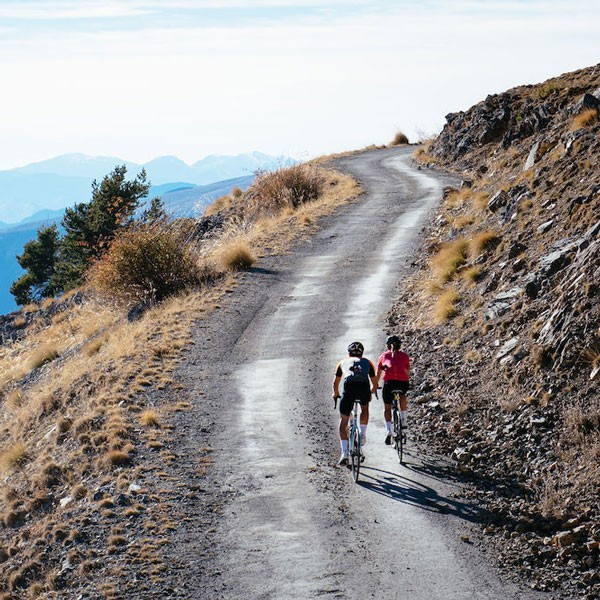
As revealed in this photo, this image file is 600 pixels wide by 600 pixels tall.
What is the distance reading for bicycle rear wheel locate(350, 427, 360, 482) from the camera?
38.5ft

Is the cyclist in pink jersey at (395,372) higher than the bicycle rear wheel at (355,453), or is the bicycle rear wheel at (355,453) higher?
the cyclist in pink jersey at (395,372)

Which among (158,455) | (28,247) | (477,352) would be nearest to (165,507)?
(158,455)

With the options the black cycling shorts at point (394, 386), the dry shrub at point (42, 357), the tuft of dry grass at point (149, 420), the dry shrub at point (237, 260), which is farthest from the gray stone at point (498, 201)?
the dry shrub at point (42, 357)

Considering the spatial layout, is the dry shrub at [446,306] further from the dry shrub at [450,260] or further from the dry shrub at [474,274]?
the dry shrub at [450,260]

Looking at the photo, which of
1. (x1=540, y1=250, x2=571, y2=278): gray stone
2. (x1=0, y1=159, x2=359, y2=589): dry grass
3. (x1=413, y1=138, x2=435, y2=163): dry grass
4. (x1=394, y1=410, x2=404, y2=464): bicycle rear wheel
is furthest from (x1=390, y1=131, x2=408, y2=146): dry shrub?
(x1=394, y1=410, x2=404, y2=464): bicycle rear wheel

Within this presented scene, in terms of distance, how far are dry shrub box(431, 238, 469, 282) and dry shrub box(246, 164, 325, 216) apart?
1712cm

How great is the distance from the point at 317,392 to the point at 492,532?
6495 millimetres

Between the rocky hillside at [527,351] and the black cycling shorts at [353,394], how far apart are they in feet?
6.48

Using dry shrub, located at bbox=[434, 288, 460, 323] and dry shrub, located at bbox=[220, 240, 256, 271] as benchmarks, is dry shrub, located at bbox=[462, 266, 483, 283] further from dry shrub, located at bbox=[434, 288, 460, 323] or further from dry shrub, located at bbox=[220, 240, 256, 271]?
dry shrub, located at bbox=[220, 240, 256, 271]

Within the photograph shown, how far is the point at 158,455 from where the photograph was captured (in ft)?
44.3

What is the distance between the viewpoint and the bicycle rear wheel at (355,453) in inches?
463

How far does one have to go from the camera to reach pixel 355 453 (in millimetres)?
11906

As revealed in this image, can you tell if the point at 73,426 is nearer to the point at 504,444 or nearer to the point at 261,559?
the point at 261,559

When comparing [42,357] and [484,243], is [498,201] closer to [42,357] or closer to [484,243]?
[484,243]
